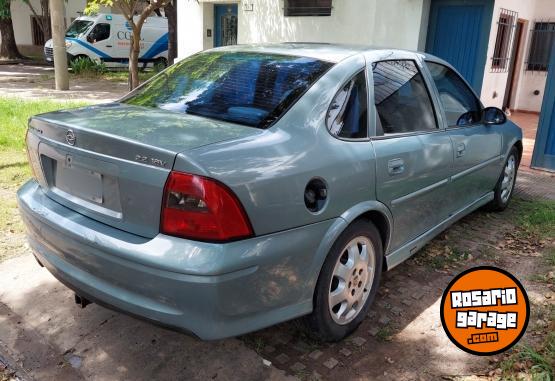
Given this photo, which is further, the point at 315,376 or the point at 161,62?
the point at 161,62

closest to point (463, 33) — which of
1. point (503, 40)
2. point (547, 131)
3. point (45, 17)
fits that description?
point (503, 40)

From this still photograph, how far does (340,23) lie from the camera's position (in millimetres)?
9461

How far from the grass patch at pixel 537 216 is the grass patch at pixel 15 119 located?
20.2ft

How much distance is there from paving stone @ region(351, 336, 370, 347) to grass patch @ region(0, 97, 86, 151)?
5598mm

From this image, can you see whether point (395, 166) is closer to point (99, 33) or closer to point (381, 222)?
point (381, 222)

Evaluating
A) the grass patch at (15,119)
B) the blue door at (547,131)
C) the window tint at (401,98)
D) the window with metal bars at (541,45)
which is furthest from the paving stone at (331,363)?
the window with metal bars at (541,45)

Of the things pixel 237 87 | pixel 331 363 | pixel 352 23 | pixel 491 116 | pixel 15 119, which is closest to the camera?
pixel 331 363

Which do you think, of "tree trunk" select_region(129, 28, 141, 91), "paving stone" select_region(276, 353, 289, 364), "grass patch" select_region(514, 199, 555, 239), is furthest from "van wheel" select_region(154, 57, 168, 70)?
"paving stone" select_region(276, 353, 289, 364)

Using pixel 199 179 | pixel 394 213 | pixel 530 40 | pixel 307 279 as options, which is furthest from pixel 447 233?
pixel 530 40

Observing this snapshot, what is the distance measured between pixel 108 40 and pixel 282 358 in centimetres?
2050

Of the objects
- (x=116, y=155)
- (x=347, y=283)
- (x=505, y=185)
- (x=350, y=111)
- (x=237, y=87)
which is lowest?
(x=505, y=185)

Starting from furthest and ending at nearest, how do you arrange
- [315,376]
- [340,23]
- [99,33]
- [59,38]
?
[99,33] → [59,38] → [340,23] → [315,376]

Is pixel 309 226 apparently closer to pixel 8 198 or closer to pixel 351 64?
pixel 351 64

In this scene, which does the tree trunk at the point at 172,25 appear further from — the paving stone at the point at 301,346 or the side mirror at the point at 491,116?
the paving stone at the point at 301,346
